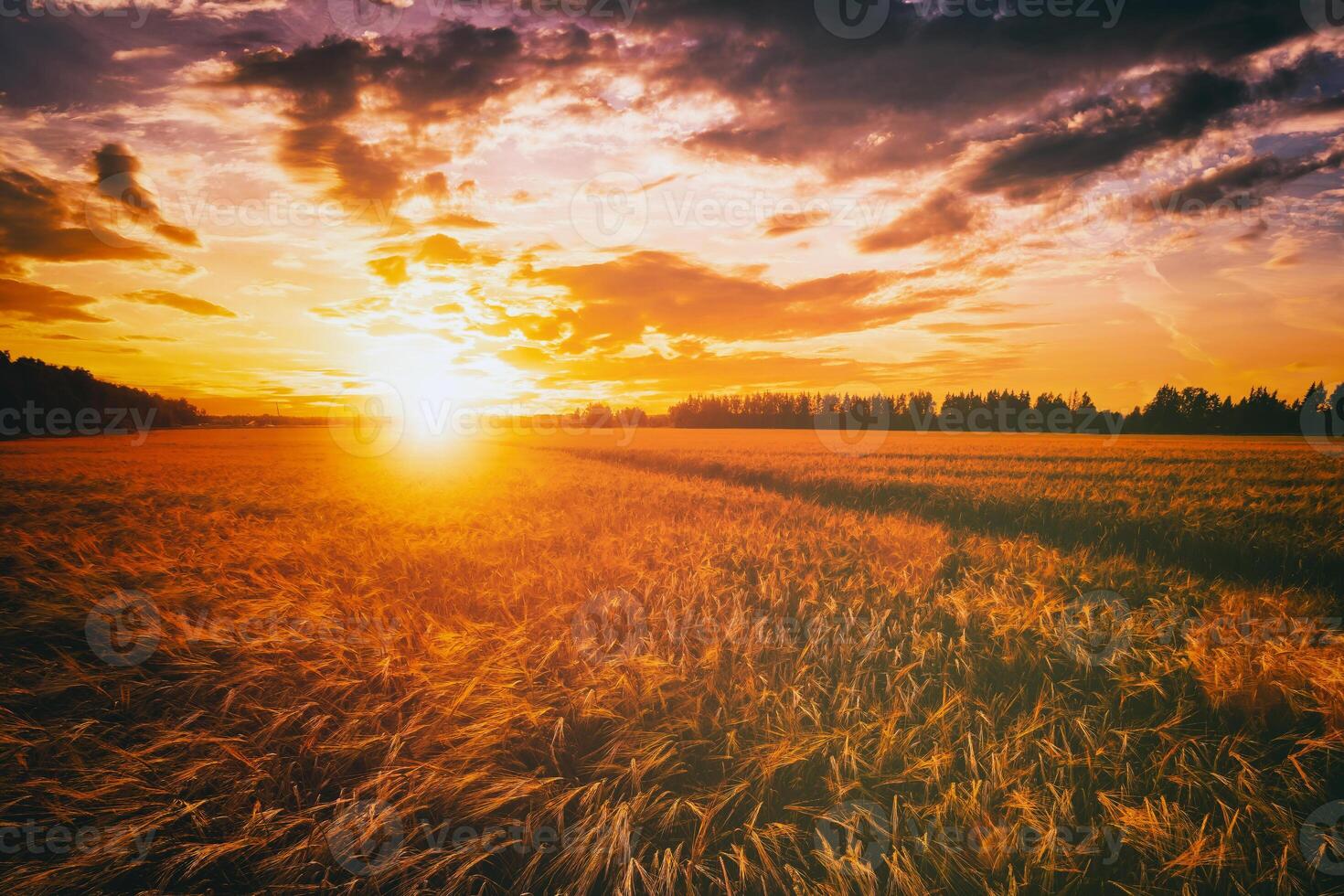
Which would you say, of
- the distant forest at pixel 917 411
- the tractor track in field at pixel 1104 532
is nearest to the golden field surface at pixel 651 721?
Result: the tractor track in field at pixel 1104 532

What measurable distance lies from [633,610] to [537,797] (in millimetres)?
1920

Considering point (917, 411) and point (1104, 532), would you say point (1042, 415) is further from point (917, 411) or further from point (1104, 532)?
point (1104, 532)

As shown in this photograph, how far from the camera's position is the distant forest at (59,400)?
47625mm

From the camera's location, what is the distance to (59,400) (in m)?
53.1

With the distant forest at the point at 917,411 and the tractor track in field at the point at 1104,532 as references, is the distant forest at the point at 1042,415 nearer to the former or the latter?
the distant forest at the point at 917,411

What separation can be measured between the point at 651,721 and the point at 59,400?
84.8m

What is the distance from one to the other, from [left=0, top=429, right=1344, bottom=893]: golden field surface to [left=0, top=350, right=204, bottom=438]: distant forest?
230 feet

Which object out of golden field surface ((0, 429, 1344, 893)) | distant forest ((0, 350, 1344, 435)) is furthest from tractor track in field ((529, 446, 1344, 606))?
distant forest ((0, 350, 1344, 435))

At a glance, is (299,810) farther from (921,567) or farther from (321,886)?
(921,567)

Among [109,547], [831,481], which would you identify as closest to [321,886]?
[109,547]

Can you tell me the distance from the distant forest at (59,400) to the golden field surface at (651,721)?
7021 cm

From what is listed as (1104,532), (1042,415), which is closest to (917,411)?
(1042,415)

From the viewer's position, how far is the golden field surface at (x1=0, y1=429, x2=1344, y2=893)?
2.04 m

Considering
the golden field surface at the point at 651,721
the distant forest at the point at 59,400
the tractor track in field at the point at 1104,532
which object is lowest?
the tractor track in field at the point at 1104,532
